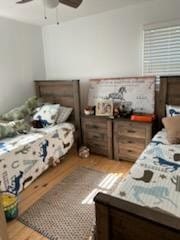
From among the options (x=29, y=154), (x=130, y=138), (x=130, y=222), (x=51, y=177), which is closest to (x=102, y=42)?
(x=130, y=138)

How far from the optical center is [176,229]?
0.88 m

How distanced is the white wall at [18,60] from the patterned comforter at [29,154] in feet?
3.03

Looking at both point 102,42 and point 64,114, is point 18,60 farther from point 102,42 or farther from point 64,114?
point 102,42

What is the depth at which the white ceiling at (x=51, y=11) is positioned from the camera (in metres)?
2.54

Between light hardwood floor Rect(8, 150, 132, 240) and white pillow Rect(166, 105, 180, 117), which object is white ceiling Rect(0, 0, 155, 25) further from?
light hardwood floor Rect(8, 150, 132, 240)

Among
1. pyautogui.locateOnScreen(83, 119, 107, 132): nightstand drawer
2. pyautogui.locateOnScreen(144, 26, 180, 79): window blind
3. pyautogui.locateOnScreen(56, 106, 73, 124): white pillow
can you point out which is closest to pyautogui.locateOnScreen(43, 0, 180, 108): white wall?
pyautogui.locateOnScreen(144, 26, 180, 79): window blind

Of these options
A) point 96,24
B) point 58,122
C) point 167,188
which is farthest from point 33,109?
point 167,188

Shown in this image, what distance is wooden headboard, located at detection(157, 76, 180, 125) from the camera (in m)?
2.55

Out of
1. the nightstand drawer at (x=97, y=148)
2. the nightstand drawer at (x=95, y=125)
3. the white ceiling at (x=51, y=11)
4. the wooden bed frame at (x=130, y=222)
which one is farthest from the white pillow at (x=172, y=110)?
the wooden bed frame at (x=130, y=222)

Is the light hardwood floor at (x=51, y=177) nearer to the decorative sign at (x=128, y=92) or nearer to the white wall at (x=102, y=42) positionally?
the decorative sign at (x=128, y=92)

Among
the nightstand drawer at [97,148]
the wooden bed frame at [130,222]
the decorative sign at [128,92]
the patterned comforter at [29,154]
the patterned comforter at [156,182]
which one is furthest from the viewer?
the nightstand drawer at [97,148]

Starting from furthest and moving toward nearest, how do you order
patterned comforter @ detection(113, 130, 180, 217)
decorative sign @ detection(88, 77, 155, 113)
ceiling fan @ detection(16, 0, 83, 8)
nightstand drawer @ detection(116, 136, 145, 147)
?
decorative sign @ detection(88, 77, 155, 113) < nightstand drawer @ detection(116, 136, 145, 147) < ceiling fan @ detection(16, 0, 83, 8) < patterned comforter @ detection(113, 130, 180, 217)

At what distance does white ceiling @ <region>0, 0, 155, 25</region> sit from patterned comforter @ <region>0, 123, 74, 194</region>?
1.69 meters

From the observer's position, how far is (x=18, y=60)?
332 centimetres
